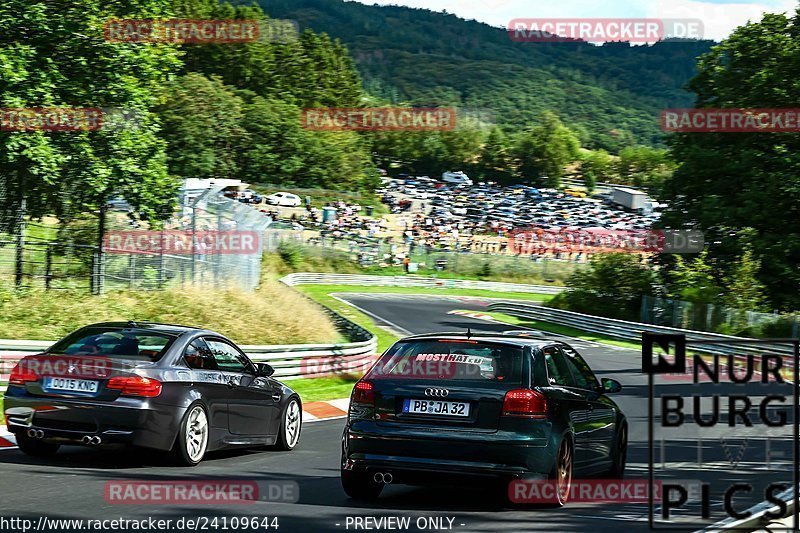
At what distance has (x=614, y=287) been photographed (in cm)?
5075

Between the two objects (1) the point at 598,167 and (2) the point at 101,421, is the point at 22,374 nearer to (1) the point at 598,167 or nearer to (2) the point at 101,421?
(2) the point at 101,421

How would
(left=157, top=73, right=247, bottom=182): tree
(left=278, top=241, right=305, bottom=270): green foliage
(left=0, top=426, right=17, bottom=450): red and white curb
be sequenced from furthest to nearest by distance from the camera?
(left=157, top=73, right=247, bottom=182): tree < (left=278, top=241, right=305, bottom=270): green foliage < (left=0, top=426, right=17, bottom=450): red and white curb

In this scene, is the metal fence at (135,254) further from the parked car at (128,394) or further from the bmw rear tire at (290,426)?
the parked car at (128,394)

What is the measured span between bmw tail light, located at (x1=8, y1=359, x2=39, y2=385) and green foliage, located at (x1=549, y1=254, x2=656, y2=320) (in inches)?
1605

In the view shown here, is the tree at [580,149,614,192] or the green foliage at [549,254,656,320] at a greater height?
the tree at [580,149,614,192]

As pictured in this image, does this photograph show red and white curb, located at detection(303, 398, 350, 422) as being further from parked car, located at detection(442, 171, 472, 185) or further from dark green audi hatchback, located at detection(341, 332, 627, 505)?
parked car, located at detection(442, 171, 472, 185)

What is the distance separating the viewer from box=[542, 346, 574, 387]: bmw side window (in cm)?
907

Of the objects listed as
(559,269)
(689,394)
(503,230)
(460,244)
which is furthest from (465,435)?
(503,230)

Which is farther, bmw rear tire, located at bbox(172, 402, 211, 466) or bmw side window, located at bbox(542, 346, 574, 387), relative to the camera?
bmw rear tire, located at bbox(172, 402, 211, 466)

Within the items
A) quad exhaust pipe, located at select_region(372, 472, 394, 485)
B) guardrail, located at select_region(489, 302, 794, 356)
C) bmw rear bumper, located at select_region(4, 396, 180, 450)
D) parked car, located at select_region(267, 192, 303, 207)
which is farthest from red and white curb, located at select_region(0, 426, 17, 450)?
parked car, located at select_region(267, 192, 303, 207)

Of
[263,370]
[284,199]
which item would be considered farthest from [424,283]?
[263,370]

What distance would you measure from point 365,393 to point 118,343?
10.1ft

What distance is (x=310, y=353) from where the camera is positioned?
2252cm

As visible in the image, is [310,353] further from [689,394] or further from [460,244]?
[460,244]
